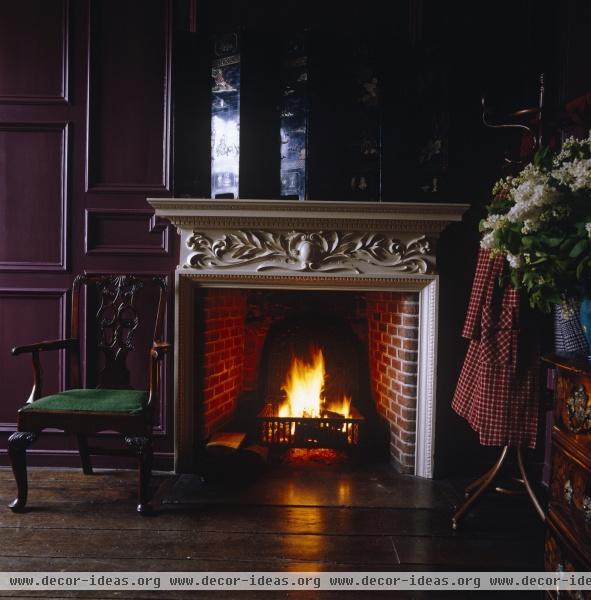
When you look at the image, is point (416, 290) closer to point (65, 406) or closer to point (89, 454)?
point (65, 406)

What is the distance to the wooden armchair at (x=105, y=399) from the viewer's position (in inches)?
89.7

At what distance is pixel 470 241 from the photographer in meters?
2.82

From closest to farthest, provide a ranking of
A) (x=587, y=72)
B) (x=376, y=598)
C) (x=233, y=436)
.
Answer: (x=376, y=598)
(x=587, y=72)
(x=233, y=436)

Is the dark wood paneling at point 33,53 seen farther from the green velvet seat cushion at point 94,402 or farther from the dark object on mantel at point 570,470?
the dark object on mantel at point 570,470

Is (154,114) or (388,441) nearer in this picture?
(154,114)

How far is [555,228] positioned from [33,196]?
8.99 ft

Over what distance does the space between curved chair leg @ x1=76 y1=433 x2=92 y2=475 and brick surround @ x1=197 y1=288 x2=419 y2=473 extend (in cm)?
66

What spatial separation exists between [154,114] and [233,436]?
1952mm

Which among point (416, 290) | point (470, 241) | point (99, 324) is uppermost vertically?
point (470, 241)

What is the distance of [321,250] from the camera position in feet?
8.99

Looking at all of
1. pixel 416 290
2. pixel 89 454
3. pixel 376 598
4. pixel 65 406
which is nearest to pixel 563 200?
pixel 416 290

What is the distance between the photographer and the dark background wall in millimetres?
2730

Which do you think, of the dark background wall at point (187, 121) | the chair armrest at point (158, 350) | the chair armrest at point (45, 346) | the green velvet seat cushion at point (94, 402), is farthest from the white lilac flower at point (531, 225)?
the chair armrest at point (45, 346)

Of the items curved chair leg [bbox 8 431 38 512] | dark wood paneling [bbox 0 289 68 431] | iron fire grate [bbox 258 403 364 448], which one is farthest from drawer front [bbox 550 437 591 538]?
dark wood paneling [bbox 0 289 68 431]
